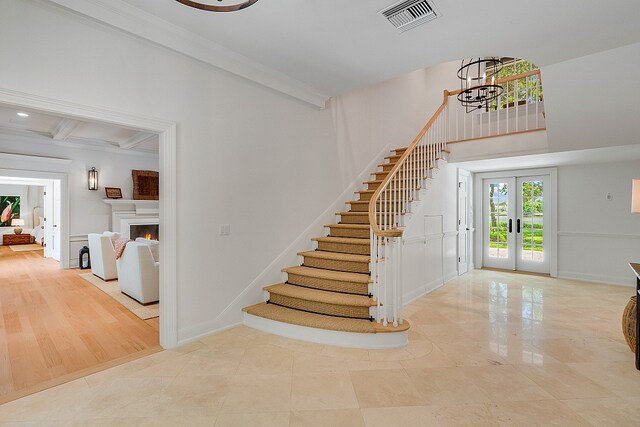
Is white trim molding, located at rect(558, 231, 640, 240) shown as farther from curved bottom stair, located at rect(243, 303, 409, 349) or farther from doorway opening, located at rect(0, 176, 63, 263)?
doorway opening, located at rect(0, 176, 63, 263)

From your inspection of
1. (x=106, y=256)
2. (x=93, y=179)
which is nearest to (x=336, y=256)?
(x=106, y=256)

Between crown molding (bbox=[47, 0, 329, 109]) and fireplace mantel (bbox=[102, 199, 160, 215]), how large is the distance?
5.30m

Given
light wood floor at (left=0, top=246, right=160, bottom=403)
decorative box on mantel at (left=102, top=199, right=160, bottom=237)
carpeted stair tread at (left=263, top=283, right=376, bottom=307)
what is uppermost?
decorative box on mantel at (left=102, top=199, right=160, bottom=237)

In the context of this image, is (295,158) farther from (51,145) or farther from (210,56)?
(51,145)

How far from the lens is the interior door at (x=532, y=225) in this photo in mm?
6281

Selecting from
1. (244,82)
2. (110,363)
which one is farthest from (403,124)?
(110,363)

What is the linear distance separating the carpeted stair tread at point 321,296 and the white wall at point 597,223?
5052 millimetres

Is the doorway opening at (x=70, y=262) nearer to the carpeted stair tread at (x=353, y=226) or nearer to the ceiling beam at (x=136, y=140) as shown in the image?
the ceiling beam at (x=136, y=140)

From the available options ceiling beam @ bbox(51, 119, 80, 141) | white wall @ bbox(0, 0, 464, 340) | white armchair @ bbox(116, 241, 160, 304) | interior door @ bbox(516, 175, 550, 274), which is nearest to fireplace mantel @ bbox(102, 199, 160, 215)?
ceiling beam @ bbox(51, 119, 80, 141)

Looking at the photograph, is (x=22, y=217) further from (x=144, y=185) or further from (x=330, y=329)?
(x=330, y=329)

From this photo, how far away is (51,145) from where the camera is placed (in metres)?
6.43

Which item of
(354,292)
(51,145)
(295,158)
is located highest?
(51,145)

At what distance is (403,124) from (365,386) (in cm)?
601

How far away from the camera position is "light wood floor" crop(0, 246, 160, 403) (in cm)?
251
